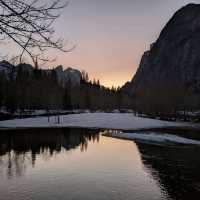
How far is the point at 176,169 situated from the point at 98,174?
589 cm

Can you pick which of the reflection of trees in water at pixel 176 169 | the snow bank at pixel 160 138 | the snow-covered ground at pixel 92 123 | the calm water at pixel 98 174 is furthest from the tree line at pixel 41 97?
the reflection of trees in water at pixel 176 169

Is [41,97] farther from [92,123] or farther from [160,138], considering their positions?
[160,138]

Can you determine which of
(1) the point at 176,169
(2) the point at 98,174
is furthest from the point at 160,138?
(2) the point at 98,174

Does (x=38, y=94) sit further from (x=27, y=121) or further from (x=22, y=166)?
(x=22, y=166)

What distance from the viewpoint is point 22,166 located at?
2406 cm

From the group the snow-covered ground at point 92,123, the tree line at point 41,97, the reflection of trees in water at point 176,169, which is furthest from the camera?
the tree line at point 41,97

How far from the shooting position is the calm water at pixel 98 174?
671 inches

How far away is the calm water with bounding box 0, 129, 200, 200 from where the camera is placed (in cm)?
1705

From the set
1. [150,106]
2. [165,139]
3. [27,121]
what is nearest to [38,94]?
[27,121]

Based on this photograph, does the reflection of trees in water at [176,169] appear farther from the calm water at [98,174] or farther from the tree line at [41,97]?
the tree line at [41,97]

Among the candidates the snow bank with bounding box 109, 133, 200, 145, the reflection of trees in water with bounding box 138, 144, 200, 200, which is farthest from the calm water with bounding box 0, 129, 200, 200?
the snow bank with bounding box 109, 133, 200, 145

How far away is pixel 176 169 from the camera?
2362cm

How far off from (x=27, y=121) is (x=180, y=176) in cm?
6111

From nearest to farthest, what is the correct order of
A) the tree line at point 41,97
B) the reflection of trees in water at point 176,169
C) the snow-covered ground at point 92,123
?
the reflection of trees in water at point 176,169, the snow-covered ground at point 92,123, the tree line at point 41,97
